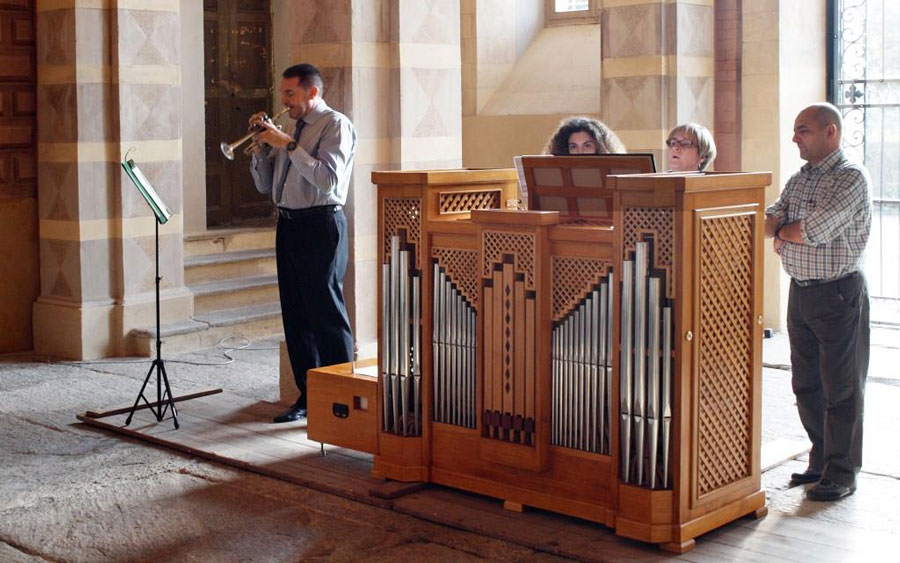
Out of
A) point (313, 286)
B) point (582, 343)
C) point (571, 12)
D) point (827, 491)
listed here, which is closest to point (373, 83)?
point (313, 286)

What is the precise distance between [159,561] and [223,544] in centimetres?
26

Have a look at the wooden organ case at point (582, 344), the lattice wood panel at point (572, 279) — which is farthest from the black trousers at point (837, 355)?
the lattice wood panel at point (572, 279)

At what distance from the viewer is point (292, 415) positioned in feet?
21.2

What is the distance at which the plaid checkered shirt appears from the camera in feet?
16.3

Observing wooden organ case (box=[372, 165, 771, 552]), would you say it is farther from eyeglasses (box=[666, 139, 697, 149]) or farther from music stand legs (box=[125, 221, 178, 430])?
music stand legs (box=[125, 221, 178, 430])

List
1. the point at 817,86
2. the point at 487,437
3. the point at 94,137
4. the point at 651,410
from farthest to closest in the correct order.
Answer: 1. the point at 817,86
2. the point at 94,137
3. the point at 487,437
4. the point at 651,410

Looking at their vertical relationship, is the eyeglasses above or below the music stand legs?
above

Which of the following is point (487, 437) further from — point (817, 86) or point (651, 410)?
point (817, 86)

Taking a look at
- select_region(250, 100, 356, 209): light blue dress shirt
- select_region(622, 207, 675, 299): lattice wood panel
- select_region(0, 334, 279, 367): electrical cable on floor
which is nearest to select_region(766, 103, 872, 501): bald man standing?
select_region(622, 207, 675, 299): lattice wood panel

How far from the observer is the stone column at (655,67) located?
910 cm

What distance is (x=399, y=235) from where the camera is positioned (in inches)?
206

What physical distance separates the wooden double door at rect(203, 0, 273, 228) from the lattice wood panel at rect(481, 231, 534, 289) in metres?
6.34

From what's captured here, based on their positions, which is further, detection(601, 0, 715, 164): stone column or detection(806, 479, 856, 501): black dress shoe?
detection(601, 0, 715, 164): stone column

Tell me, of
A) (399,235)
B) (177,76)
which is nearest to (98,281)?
(177,76)
